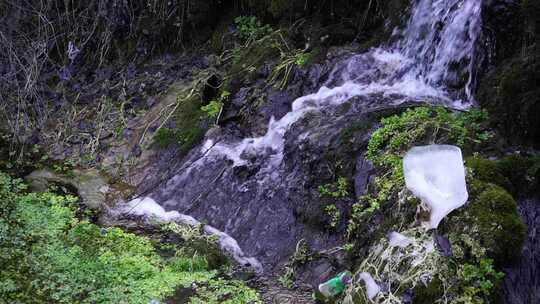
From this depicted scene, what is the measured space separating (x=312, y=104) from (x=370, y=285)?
3.24 meters

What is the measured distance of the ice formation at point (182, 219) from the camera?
5414 mm

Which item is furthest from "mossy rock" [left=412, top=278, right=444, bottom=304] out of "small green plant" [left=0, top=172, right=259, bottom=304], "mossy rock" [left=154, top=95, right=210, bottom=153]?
"mossy rock" [left=154, top=95, right=210, bottom=153]

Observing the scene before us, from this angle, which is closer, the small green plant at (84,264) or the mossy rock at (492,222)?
the mossy rock at (492,222)

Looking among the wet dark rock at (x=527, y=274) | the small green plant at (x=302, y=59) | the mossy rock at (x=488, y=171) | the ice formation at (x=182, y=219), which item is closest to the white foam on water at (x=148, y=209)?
the ice formation at (x=182, y=219)

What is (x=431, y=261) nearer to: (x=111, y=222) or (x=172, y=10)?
(x=111, y=222)

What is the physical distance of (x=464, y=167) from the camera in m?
4.00

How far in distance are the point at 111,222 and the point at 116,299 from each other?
228 cm

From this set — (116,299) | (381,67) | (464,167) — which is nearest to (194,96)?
(381,67)

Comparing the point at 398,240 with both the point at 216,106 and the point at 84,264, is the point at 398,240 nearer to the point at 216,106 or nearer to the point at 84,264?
the point at 84,264

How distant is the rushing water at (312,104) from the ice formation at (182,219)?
0.27 feet

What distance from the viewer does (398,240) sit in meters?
3.78

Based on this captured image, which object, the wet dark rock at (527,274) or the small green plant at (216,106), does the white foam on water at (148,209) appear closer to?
the small green plant at (216,106)

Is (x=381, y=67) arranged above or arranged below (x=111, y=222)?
above

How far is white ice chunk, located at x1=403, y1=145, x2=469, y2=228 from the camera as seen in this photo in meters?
3.66
